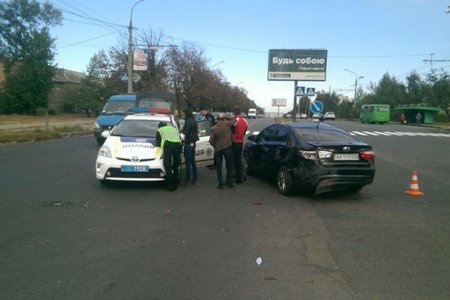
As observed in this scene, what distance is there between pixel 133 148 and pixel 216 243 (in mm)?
3965

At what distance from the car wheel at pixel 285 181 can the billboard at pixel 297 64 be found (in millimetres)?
26673

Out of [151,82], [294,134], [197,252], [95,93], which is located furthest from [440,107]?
[197,252]

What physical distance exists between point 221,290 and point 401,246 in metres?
2.72

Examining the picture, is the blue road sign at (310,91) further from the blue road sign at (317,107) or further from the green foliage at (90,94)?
the green foliage at (90,94)

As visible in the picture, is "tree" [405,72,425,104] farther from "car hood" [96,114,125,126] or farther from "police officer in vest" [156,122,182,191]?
"police officer in vest" [156,122,182,191]

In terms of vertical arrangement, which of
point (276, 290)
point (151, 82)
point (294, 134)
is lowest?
point (276, 290)

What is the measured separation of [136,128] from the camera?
1001 centimetres

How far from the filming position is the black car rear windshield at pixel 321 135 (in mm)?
8273

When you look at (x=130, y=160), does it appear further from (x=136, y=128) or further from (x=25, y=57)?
(x=25, y=57)

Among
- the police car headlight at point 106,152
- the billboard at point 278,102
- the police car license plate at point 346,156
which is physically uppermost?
the billboard at point 278,102

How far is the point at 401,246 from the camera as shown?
214 inches

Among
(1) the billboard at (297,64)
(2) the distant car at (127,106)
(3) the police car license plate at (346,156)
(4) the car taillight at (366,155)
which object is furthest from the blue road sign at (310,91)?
(3) the police car license plate at (346,156)

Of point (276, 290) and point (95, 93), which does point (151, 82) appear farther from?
point (276, 290)

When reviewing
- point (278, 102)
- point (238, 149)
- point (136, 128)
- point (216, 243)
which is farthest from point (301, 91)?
point (278, 102)
